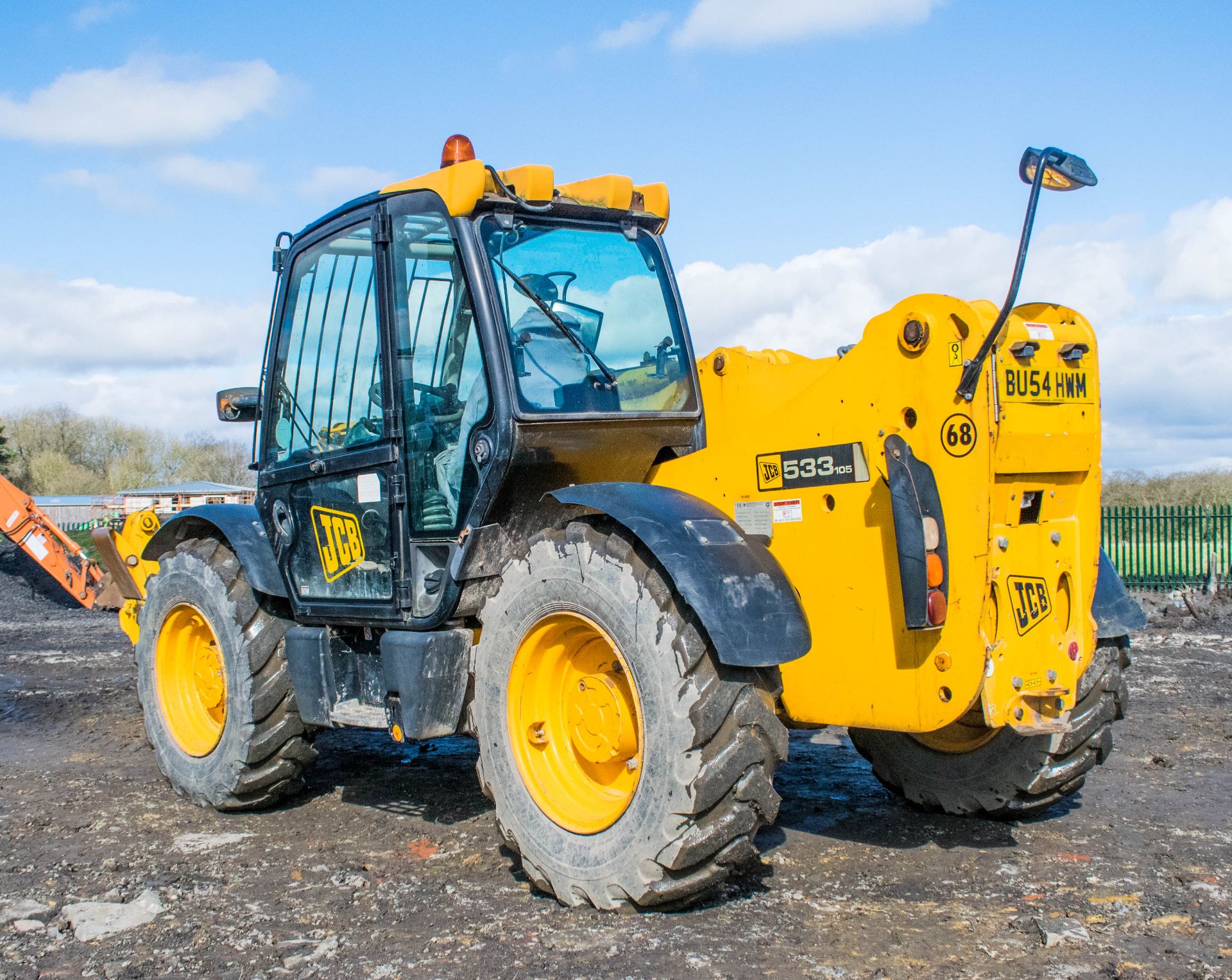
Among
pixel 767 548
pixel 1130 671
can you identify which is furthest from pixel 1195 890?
pixel 1130 671

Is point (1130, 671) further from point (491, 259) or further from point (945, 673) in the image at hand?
point (491, 259)

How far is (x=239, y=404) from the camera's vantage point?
5.88m

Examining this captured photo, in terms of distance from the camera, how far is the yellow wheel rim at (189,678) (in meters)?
5.95

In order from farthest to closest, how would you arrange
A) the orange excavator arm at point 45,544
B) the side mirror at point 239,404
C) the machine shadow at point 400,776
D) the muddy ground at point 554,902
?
1. the orange excavator arm at point 45,544
2. the side mirror at point 239,404
3. the machine shadow at point 400,776
4. the muddy ground at point 554,902

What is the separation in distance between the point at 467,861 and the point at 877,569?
2.01m

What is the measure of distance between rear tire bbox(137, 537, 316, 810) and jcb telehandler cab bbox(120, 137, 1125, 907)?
2 cm

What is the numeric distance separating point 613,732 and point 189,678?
124 inches

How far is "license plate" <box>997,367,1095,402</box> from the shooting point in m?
3.72

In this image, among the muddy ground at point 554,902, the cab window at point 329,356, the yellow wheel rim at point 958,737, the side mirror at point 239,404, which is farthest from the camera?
the side mirror at point 239,404

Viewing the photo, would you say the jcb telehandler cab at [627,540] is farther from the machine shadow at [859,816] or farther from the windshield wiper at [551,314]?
the machine shadow at [859,816]

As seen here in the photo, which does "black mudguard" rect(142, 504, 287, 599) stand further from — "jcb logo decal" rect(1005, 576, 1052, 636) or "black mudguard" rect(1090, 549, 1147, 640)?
"black mudguard" rect(1090, 549, 1147, 640)

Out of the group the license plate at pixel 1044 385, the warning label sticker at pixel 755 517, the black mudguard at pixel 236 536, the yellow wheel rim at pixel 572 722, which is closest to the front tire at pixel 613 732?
the yellow wheel rim at pixel 572 722

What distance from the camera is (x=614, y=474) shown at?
4645 mm

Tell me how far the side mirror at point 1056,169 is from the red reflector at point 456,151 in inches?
86.0
